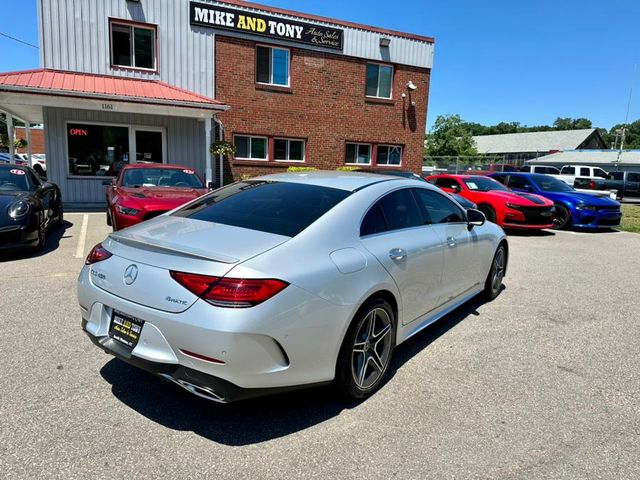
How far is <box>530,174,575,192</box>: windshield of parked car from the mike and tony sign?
9163 mm

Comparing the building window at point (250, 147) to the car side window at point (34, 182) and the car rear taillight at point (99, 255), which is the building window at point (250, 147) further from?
the car rear taillight at point (99, 255)

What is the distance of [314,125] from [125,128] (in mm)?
6946

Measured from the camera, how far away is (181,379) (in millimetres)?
2607

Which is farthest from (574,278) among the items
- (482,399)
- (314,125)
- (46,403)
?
(314,125)

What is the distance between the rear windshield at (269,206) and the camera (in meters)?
3.14

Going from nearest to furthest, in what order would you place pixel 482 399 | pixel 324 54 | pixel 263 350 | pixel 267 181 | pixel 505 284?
pixel 263 350 < pixel 482 399 < pixel 267 181 < pixel 505 284 < pixel 324 54

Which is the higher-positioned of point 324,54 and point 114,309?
point 324,54

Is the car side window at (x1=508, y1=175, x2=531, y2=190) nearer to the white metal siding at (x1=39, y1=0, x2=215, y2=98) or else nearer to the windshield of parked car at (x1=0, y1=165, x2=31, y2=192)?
the white metal siding at (x1=39, y1=0, x2=215, y2=98)

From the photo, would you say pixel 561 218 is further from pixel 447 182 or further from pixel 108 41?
pixel 108 41

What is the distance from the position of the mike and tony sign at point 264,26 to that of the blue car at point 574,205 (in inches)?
363

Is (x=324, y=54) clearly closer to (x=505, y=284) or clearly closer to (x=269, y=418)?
(x=505, y=284)

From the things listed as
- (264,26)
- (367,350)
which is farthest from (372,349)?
(264,26)

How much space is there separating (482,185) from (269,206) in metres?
10.4

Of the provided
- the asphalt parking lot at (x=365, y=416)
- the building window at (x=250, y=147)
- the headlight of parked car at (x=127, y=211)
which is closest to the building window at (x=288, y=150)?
the building window at (x=250, y=147)
